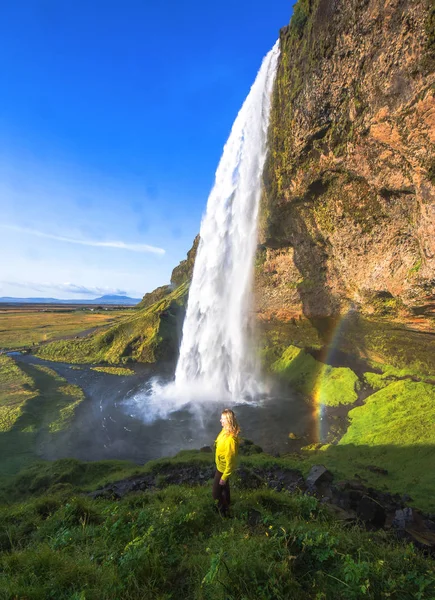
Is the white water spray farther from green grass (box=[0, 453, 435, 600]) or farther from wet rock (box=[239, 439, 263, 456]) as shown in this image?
green grass (box=[0, 453, 435, 600])

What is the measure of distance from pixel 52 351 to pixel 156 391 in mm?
21390

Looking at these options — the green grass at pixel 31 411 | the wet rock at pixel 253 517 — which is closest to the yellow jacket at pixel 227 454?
the wet rock at pixel 253 517

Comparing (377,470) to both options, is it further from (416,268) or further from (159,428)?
(159,428)

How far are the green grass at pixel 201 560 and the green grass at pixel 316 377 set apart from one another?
701 inches

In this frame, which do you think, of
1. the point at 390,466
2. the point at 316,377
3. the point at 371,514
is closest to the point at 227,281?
the point at 316,377

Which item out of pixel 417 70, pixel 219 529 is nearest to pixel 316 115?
pixel 417 70

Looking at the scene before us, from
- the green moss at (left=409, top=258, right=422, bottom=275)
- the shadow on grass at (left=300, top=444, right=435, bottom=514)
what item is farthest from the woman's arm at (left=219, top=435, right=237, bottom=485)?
the green moss at (left=409, top=258, right=422, bottom=275)

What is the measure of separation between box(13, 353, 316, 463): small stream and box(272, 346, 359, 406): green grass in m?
1.55

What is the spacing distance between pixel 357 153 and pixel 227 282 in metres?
17.4

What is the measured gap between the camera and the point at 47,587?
4.02m

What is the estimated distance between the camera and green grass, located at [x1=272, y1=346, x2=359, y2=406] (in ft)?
75.4

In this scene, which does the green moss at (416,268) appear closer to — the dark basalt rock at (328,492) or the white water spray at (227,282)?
the dark basalt rock at (328,492)

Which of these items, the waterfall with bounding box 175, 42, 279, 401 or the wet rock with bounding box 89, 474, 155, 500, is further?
the waterfall with bounding box 175, 42, 279, 401

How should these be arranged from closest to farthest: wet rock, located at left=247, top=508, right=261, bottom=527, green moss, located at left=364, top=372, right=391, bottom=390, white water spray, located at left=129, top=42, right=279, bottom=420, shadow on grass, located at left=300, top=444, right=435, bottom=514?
wet rock, located at left=247, top=508, right=261, bottom=527
shadow on grass, located at left=300, top=444, right=435, bottom=514
green moss, located at left=364, top=372, right=391, bottom=390
white water spray, located at left=129, top=42, right=279, bottom=420
